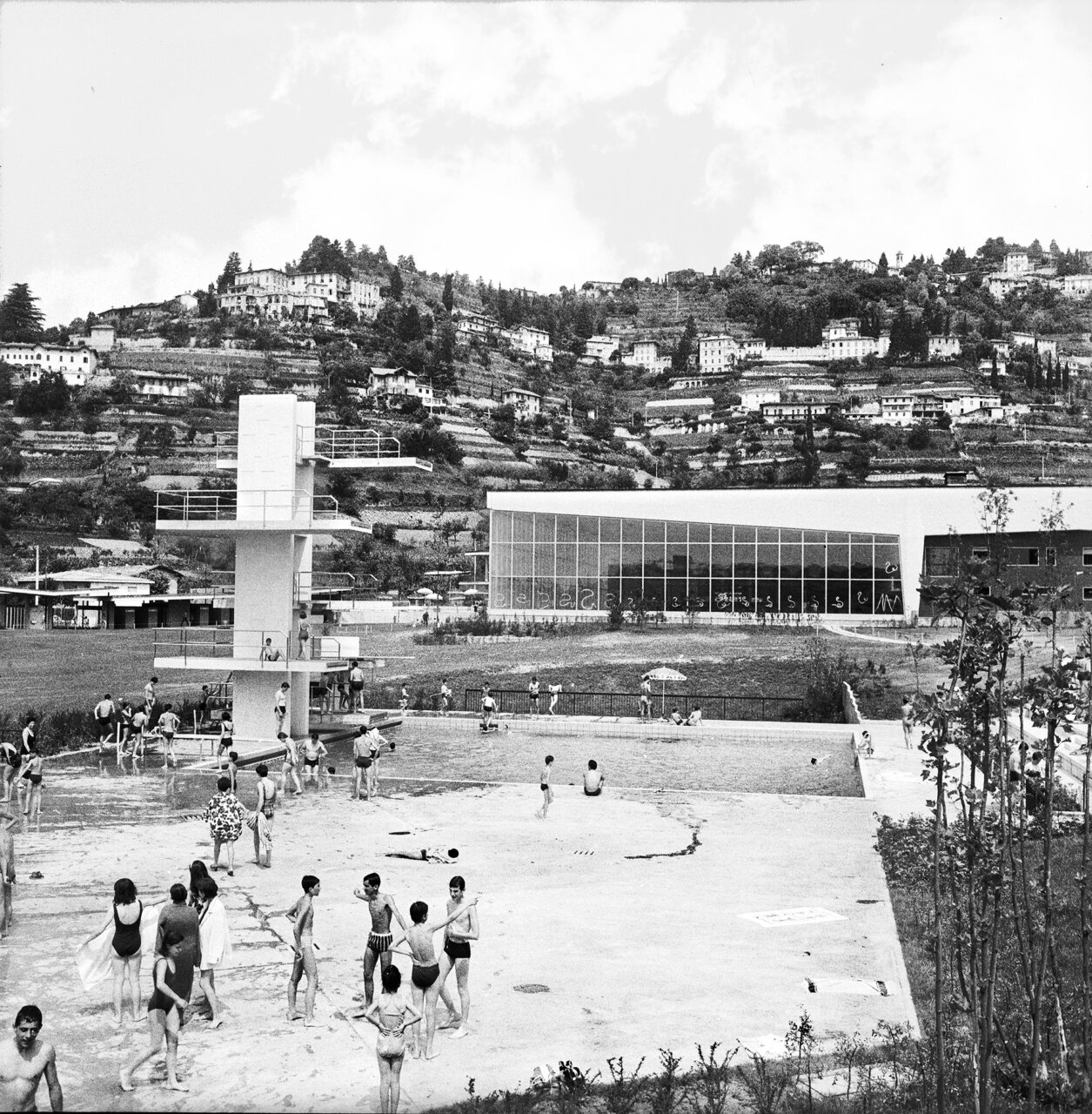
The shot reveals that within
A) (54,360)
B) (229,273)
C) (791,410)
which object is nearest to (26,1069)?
(791,410)

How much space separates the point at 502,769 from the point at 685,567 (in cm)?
2991

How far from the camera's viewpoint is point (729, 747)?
1144 inches

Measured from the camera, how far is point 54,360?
156625 mm

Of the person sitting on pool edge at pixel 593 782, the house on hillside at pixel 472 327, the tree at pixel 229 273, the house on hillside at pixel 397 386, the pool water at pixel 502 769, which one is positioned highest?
the tree at pixel 229 273

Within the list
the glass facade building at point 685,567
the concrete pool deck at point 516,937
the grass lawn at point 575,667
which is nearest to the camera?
the concrete pool deck at point 516,937

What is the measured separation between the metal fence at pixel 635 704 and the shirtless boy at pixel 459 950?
2412cm

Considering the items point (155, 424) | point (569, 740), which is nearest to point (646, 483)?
point (155, 424)

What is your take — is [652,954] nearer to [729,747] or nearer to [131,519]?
[729,747]

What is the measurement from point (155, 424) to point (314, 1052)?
440 ft

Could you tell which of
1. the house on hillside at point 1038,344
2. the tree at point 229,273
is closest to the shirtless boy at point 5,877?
the house on hillside at point 1038,344

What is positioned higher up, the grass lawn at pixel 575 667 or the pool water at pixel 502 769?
the grass lawn at pixel 575 667

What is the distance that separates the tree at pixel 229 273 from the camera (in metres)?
184

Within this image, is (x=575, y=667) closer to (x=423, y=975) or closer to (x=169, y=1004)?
(x=423, y=975)

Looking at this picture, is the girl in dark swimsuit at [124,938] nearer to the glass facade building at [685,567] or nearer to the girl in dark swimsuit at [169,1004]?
the girl in dark swimsuit at [169,1004]
